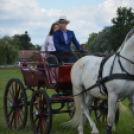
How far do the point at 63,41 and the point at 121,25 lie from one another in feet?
136

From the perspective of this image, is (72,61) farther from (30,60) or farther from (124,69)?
(124,69)

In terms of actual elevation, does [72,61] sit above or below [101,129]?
above

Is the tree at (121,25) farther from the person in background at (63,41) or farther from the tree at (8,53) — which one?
the person in background at (63,41)

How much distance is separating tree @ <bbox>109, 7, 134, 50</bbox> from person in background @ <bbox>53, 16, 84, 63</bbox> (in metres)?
37.1

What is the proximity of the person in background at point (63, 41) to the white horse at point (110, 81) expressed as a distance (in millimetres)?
493

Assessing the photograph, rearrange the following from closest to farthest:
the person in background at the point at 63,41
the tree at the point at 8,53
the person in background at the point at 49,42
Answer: the person in background at the point at 63,41, the person in background at the point at 49,42, the tree at the point at 8,53

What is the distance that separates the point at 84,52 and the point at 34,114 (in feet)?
5.62

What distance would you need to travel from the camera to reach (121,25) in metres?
45.8

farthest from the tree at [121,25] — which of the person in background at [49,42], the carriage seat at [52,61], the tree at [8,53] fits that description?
the carriage seat at [52,61]

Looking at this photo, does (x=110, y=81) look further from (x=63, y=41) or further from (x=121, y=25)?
(x=121, y=25)

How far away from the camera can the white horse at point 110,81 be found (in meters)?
4.35

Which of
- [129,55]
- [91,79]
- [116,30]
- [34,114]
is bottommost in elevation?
[34,114]

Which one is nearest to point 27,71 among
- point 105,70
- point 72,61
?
point 72,61

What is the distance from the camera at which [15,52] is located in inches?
2138
